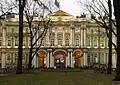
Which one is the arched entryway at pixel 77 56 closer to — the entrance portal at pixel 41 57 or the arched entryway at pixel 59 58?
the arched entryway at pixel 59 58

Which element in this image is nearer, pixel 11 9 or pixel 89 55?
pixel 11 9

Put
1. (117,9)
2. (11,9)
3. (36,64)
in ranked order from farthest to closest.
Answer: (36,64) < (11,9) < (117,9)

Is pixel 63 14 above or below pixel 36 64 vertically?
above

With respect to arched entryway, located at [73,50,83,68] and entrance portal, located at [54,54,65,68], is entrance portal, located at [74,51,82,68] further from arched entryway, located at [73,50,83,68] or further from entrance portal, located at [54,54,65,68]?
entrance portal, located at [54,54,65,68]

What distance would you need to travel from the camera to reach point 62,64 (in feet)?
292

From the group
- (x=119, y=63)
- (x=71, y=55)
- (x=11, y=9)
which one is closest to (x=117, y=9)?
(x=119, y=63)

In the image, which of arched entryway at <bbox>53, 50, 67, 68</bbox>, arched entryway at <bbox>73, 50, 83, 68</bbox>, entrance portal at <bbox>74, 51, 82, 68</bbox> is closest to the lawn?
arched entryway at <bbox>53, 50, 67, 68</bbox>

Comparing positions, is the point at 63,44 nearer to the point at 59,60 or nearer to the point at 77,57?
the point at 59,60

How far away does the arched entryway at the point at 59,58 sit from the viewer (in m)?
88.8

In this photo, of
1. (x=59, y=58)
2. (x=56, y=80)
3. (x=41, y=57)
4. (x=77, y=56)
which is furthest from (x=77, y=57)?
(x=56, y=80)

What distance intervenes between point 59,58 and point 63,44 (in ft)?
14.8

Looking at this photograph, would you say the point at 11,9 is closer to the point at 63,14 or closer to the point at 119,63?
the point at 119,63

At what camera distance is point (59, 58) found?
9112 centimetres

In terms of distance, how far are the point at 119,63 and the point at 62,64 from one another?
67535mm
